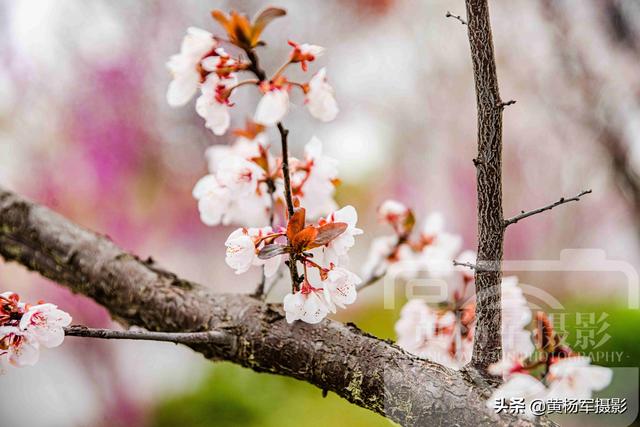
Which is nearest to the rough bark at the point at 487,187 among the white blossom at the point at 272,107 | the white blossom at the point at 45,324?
the white blossom at the point at 272,107

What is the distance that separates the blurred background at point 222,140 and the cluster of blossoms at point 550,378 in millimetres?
964

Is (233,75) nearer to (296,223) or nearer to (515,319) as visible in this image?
(296,223)

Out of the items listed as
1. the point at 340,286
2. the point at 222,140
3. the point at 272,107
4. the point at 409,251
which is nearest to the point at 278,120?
the point at 272,107

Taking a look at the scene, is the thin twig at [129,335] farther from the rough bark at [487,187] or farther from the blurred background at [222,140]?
the blurred background at [222,140]

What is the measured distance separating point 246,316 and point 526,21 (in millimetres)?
1525

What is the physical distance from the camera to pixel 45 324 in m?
0.39

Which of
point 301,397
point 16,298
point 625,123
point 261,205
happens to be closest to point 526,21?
point 625,123

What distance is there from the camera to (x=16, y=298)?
403mm

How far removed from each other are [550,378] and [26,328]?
342 millimetres

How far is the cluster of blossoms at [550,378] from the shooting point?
0.38 m

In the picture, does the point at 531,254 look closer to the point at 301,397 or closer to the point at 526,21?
the point at 526,21

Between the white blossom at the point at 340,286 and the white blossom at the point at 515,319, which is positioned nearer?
the white blossom at the point at 340,286

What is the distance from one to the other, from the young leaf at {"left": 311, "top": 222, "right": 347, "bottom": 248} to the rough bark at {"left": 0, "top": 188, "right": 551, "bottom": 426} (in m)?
0.09

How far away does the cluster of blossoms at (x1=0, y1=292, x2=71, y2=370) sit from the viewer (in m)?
0.39
